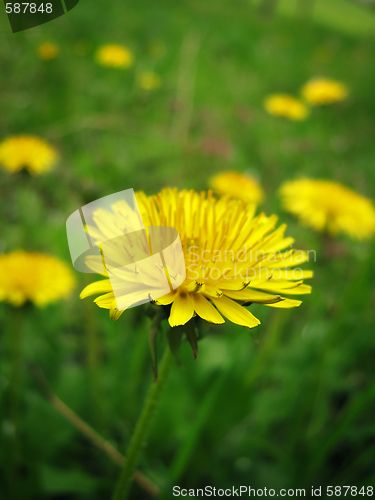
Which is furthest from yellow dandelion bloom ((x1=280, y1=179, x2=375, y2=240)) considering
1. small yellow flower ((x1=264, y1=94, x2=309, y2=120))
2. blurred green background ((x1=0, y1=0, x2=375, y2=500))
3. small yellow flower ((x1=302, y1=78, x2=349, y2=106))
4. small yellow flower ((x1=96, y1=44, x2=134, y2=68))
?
small yellow flower ((x1=96, y1=44, x2=134, y2=68))

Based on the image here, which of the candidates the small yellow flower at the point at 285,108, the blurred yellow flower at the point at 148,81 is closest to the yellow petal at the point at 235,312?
the small yellow flower at the point at 285,108

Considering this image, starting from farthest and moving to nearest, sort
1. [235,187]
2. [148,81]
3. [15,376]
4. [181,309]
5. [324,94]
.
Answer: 1. [148,81]
2. [324,94]
3. [235,187]
4. [15,376]
5. [181,309]

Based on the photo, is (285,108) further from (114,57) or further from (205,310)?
(205,310)

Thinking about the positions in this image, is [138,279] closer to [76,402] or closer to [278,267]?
[278,267]

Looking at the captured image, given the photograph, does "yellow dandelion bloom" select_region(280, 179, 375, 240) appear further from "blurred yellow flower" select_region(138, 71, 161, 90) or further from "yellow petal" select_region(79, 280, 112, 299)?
"blurred yellow flower" select_region(138, 71, 161, 90)

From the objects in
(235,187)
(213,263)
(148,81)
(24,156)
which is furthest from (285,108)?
(213,263)

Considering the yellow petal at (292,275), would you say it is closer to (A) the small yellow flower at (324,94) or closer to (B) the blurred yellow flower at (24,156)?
(B) the blurred yellow flower at (24,156)
